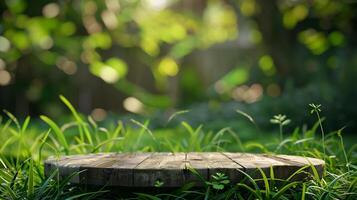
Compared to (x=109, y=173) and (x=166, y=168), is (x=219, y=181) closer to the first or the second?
(x=166, y=168)

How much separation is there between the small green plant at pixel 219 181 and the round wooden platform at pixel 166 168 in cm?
1

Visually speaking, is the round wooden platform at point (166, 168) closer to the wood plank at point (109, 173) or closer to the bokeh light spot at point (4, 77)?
the wood plank at point (109, 173)

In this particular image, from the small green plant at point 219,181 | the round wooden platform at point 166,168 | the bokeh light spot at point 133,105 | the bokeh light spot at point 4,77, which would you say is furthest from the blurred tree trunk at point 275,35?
the small green plant at point 219,181

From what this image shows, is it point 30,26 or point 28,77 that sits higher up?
point 30,26

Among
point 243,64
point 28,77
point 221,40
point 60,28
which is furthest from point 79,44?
point 221,40

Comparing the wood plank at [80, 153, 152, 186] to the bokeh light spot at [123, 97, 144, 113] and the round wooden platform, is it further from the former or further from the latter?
the bokeh light spot at [123, 97, 144, 113]

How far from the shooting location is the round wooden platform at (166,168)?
158 centimetres

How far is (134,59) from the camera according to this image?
22.4ft

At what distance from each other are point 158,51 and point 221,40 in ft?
10.1

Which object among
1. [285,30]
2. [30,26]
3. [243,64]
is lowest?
[243,64]

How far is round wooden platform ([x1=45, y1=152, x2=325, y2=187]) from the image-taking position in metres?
1.58

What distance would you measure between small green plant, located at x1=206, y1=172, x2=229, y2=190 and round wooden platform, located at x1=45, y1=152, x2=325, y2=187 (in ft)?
0.04

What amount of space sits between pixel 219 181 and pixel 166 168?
18 centimetres

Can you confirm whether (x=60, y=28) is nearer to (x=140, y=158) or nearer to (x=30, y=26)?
(x=30, y=26)
